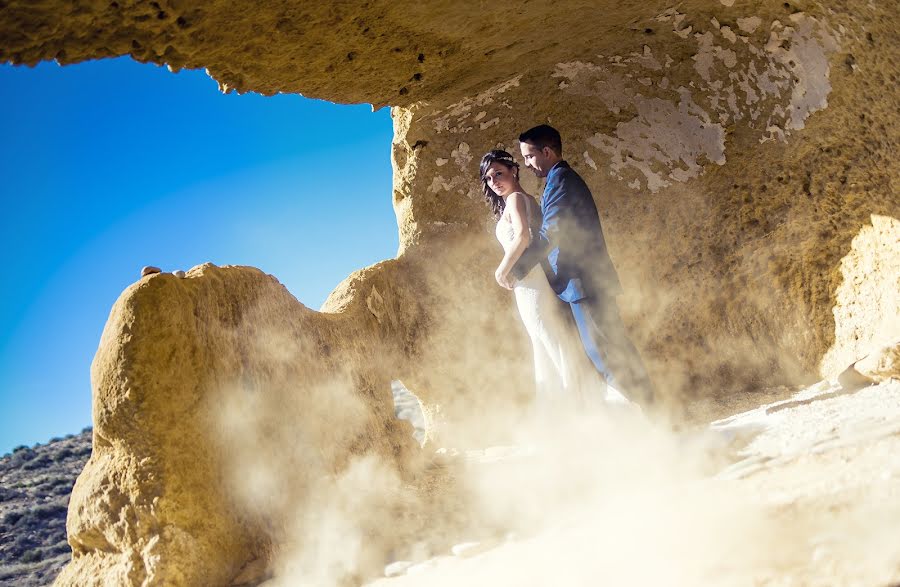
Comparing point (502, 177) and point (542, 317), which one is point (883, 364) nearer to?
point (542, 317)

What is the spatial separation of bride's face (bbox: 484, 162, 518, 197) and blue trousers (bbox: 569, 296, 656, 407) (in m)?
0.94

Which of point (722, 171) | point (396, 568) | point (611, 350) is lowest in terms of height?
point (396, 568)

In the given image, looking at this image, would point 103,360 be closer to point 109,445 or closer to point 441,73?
point 109,445

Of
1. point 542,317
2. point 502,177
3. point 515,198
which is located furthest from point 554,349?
point 502,177

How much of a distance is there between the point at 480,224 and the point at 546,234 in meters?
1.57

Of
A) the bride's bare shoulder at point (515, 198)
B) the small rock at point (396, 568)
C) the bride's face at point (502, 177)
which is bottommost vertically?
the small rock at point (396, 568)

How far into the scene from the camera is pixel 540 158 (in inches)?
188

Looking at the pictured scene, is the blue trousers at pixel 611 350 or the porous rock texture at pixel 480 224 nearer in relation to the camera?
the porous rock texture at pixel 480 224

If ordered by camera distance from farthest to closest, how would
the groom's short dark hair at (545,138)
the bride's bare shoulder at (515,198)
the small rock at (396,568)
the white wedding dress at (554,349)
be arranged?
the groom's short dark hair at (545,138), the bride's bare shoulder at (515,198), the white wedding dress at (554,349), the small rock at (396,568)

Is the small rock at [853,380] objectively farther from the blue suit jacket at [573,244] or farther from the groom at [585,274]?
the blue suit jacket at [573,244]

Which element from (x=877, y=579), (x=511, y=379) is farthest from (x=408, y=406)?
(x=877, y=579)

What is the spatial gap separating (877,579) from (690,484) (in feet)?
4.22

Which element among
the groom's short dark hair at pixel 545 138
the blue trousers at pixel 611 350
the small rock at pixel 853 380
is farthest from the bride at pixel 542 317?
the small rock at pixel 853 380

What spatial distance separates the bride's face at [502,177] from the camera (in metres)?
4.73
